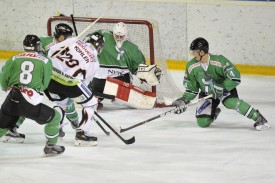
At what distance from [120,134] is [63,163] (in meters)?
0.75

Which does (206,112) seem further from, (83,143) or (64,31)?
(64,31)

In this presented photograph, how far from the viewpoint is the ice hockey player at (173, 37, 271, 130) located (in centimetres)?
657

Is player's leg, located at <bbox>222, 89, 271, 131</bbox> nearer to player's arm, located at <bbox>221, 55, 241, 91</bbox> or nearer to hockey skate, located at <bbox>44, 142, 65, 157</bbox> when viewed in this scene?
player's arm, located at <bbox>221, 55, 241, 91</bbox>

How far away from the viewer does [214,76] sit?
6.68m

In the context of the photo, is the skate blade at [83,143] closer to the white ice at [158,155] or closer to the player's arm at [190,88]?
the white ice at [158,155]

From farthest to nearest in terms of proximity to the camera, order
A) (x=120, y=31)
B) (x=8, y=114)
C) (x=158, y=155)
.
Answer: (x=120, y=31) < (x=158, y=155) < (x=8, y=114)

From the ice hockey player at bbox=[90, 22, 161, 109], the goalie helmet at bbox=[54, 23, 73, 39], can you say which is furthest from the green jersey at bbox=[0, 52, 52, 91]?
the ice hockey player at bbox=[90, 22, 161, 109]

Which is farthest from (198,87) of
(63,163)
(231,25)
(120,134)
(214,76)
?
(231,25)

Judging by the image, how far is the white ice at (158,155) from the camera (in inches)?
210

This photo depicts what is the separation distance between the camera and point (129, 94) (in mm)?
7504

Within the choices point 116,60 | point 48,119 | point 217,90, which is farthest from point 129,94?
point 48,119

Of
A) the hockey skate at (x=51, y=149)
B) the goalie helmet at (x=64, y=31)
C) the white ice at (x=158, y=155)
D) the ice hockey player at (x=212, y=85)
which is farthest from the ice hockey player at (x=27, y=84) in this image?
the ice hockey player at (x=212, y=85)

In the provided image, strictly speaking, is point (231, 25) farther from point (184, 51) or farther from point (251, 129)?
point (251, 129)

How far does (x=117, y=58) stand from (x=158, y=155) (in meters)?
1.82
